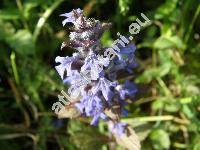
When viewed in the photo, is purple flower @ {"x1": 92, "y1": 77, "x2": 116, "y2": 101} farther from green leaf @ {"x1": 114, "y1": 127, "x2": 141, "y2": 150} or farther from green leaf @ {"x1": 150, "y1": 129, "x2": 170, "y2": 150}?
green leaf @ {"x1": 150, "y1": 129, "x2": 170, "y2": 150}

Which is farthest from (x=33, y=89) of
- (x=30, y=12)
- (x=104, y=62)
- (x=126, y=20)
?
(x=104, y=62)

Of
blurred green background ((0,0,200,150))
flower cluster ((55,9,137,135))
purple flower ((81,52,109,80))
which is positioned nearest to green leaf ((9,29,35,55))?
blurred green background ((0,0,200,150))

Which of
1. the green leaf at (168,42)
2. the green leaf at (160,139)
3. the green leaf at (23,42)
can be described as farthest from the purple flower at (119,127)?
the green leaf at (23,42)

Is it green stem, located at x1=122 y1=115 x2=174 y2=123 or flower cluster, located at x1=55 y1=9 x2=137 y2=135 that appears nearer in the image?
flower cluster, located at x1=55 y1=9 x2=137 y2=135

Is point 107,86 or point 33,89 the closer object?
point 107,86

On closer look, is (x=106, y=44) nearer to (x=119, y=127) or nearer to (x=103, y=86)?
(x=119, y=127)

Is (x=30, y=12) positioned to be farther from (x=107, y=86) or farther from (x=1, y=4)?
(x=107, y=86)
